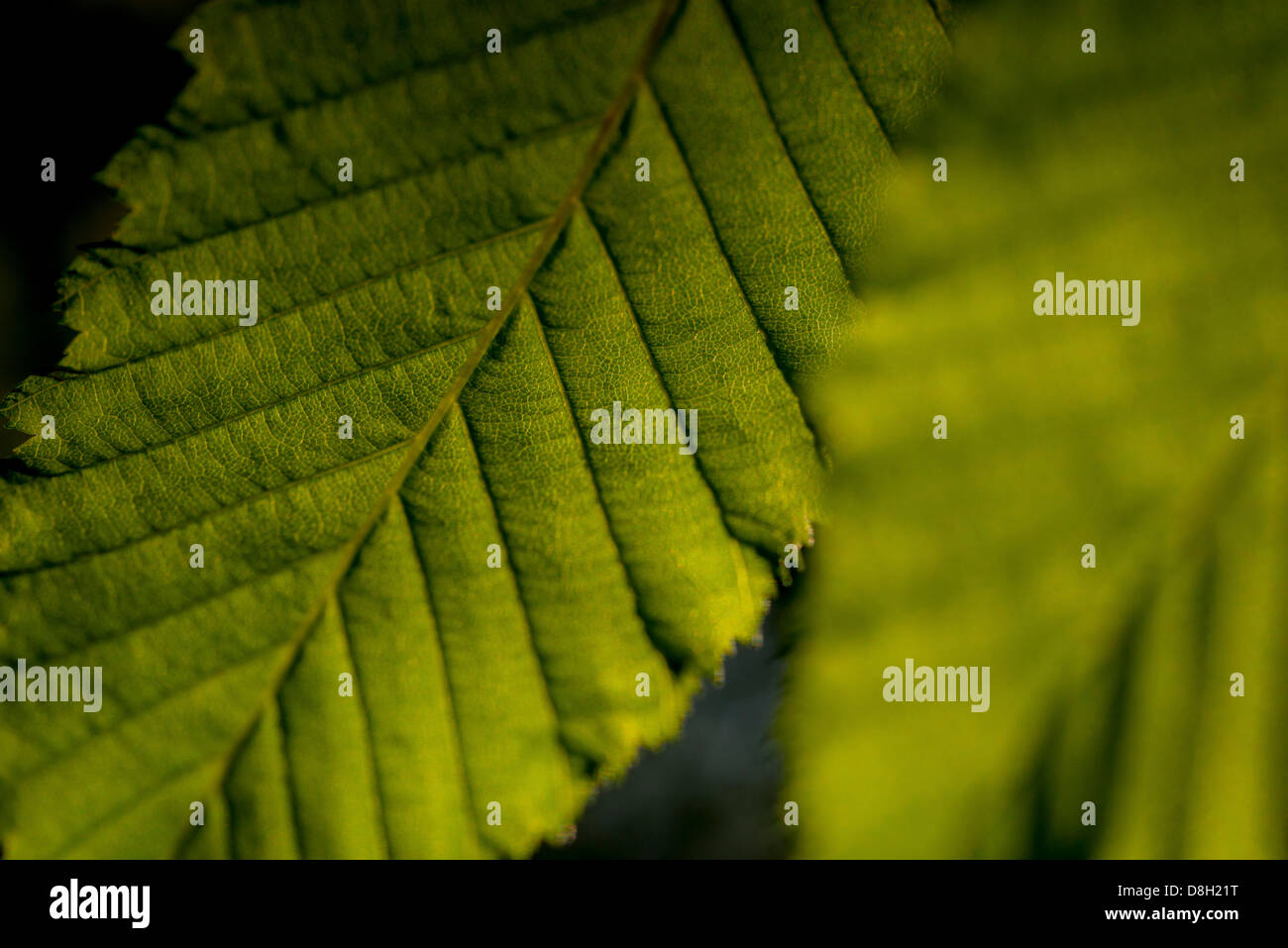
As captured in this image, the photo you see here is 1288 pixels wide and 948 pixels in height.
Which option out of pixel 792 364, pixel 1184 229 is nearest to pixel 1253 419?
pixel 1184 229

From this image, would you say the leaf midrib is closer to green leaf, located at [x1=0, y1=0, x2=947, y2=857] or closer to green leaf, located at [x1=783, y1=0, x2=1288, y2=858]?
green leaf, located at [x1=0, y1=0, x2=947, y2=857]

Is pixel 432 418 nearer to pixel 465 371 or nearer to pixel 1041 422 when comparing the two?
pixel 465 371

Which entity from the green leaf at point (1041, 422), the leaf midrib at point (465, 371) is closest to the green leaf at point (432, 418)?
the leaf midrib at point (465, 371)

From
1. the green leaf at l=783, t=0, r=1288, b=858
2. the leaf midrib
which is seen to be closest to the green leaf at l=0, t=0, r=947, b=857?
the leaf midrib

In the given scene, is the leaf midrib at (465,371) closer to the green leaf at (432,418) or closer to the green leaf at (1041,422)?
the green leaf at (432,418)

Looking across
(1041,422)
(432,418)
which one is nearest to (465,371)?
(432,418)
